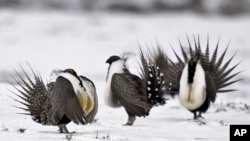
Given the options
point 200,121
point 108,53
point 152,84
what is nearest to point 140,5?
point 108,53

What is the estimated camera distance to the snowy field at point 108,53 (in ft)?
24.0

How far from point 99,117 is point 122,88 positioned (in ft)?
3.03

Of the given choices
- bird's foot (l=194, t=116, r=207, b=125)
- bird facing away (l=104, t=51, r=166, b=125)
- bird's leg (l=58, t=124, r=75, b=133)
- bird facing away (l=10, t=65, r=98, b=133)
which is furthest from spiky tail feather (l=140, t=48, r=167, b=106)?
bird's leg (l=58, t=124, r=75, b=133)

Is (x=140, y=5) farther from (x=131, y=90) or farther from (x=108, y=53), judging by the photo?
(x=131, y=90)

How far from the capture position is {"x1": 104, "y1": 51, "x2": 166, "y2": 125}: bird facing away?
7.91 m

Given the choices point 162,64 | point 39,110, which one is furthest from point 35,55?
point 39,110

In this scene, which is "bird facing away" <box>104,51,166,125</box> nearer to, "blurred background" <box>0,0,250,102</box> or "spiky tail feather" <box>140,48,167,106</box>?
"spiky tail feather" <box>140,48,167,106</box>

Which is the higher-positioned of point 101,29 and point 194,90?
point 101,29

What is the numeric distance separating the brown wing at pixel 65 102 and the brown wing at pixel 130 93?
111 cm

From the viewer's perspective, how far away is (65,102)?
6812 mm

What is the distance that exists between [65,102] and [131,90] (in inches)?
50.8

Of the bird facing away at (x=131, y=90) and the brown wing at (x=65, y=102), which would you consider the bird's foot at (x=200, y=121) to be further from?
the brown wing at (x=65, y=102)

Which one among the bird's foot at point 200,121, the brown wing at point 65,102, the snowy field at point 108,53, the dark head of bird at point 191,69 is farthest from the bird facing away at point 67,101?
the dark head of bird at point 191,69

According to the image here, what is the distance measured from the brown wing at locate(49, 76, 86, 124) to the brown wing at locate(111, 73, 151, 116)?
111 cm
